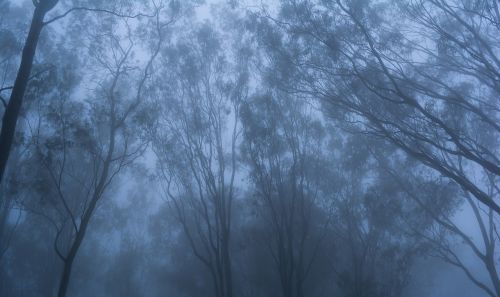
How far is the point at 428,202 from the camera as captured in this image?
585 inches

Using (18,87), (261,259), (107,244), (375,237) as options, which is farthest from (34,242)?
(18,87)

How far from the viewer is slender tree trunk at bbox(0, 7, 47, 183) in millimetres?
5887

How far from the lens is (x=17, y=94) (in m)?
6.27

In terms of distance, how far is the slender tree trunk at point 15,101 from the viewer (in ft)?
19.3

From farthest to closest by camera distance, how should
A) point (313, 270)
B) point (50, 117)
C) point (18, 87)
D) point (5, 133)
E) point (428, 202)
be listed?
1. point (313, 270)
2. point (428, 202)
3. point (50, 117)
4. point (18, 87)
5. point (5, 133)

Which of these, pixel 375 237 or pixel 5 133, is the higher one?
pixel 375 237

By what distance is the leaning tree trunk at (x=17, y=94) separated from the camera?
232 inches

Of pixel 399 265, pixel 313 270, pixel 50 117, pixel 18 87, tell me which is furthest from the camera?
pixel 313 270

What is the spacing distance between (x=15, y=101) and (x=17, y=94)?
0.16m

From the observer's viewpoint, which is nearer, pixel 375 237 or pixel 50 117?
pixel 50 117

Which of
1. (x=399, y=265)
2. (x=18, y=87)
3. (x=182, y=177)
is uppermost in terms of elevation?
(x=182, y=177)

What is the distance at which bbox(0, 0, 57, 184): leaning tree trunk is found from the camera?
5.89 m

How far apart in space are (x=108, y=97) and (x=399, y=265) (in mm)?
14015

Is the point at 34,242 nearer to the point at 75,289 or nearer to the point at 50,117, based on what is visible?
the point at 75,289
